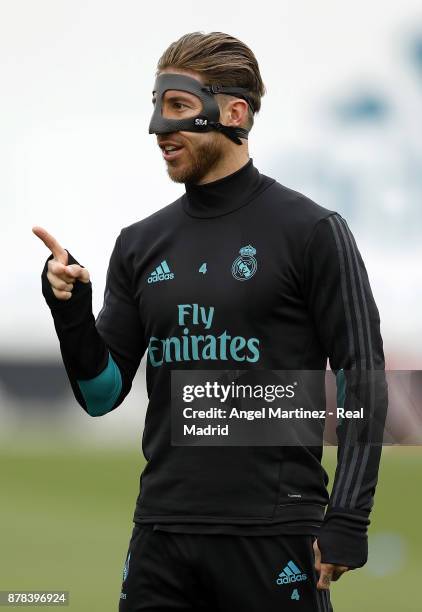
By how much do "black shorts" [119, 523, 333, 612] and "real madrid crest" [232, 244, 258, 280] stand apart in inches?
39.8

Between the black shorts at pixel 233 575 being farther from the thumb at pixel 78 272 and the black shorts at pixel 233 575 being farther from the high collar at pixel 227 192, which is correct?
the high collar at pixel 227 192

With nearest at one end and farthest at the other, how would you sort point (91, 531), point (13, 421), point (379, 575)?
point (379, 575) → point (91, 531) → point (13, 421)

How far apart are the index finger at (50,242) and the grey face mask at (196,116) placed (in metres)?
0.64

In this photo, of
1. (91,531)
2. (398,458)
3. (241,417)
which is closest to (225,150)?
(241,417)

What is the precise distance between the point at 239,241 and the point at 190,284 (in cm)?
27

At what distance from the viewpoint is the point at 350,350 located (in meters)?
4.71

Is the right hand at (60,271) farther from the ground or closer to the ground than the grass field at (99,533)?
farther from the ground

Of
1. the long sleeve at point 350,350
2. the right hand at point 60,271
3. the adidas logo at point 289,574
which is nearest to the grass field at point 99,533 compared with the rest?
the adidas logo at point 289,574

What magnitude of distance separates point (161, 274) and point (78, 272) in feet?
1.28

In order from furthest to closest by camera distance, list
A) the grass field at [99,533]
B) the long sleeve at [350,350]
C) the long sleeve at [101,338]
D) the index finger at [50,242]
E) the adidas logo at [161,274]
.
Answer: the grass field at [99,533]
the adidas logo at [161,274]
the long sleeve at [101,338]
the index finger at [50,242]
the long sleeve at [350,350]

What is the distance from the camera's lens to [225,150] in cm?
517

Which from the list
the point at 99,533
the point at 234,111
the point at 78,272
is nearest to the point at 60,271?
the point at 78,272

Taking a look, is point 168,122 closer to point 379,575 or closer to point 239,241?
point 239,241

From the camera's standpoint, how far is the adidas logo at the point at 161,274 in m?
5.06
